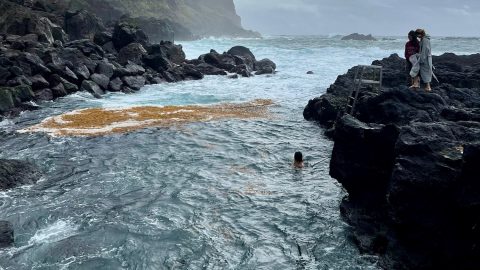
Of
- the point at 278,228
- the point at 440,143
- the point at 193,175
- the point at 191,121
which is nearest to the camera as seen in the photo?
the point at 440,143

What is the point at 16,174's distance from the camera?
13531mm

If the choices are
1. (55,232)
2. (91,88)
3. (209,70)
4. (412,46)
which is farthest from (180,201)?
(209,70)

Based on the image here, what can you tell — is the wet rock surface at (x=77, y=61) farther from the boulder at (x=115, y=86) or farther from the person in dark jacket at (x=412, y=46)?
the person in dark jacket at (x=412, y=46)

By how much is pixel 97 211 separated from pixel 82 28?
47.3 meters

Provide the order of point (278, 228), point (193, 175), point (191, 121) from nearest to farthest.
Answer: point (278, 228)
point (193, 175)
point (191, 121)

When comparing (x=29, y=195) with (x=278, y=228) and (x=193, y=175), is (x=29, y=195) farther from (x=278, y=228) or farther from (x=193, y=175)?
(x=278, y=228)

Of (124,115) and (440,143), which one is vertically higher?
(440,143)

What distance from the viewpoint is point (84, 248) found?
31.5ft

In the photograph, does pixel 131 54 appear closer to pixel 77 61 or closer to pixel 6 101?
pixel 77 61

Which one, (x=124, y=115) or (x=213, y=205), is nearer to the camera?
(x=213, y=205)

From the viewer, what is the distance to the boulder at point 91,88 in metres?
29.7

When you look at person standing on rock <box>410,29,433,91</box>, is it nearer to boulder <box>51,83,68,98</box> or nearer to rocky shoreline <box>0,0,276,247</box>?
rocky shoreline <box>0,0,276,247</box>

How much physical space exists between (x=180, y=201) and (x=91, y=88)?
20307 millimetres

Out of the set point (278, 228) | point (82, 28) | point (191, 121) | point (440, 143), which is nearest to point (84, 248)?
point (278, 228)
